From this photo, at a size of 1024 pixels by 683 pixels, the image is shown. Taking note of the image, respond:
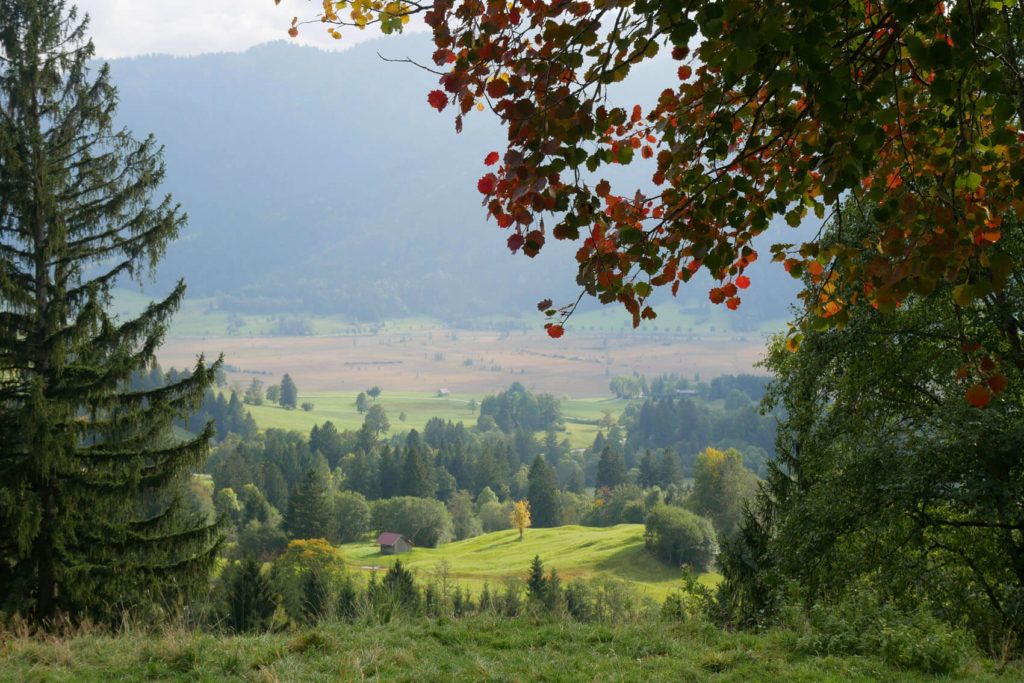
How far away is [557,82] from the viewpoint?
226cm

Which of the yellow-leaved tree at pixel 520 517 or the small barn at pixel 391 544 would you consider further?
the yellow-leaved tree at pixel 520 517

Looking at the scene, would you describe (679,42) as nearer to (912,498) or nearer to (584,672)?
(584,672)

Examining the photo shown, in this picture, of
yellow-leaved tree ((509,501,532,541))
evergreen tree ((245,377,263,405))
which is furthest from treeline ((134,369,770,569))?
evergreen tree ((245,377,263,405))

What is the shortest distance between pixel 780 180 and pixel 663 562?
6022 cm

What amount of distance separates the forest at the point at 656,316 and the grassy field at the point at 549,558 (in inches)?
1428

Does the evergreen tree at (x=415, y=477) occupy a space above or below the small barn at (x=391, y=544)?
above

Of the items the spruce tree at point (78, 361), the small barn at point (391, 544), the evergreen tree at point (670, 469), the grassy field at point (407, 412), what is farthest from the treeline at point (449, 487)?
the spruce tree at point (78, 361)

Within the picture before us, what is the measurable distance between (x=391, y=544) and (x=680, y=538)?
27966 millimetres

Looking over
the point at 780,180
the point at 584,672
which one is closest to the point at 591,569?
the point at 584,672

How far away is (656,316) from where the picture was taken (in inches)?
115

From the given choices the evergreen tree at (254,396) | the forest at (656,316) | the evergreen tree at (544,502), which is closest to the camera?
the forest at (656,316)

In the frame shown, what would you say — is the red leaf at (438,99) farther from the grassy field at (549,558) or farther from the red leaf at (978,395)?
the grassy field at (549,558)

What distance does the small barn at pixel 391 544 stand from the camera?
64.8m

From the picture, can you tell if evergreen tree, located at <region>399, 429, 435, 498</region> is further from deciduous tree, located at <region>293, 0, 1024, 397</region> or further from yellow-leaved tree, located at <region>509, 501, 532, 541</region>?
deciduous tree, located at <region>293, 0, 1024, 397</region>
